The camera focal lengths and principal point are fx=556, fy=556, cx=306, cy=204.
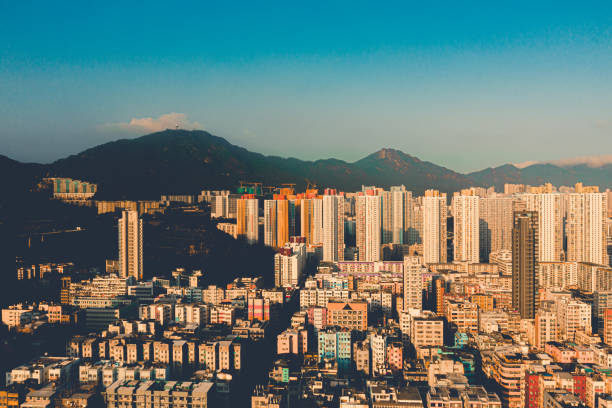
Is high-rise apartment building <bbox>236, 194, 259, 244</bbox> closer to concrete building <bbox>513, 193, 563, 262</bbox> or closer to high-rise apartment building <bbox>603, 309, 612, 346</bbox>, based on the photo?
concrete building <bbox>513, 193, 563, 262</bbox>

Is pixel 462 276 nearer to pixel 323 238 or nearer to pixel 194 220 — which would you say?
pixel 323 238

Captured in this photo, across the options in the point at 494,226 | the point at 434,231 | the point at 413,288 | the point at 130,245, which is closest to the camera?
the point at 413,288

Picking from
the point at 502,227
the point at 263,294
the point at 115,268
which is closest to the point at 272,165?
the point at 502,227

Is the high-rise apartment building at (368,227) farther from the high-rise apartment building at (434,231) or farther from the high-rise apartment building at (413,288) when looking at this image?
the high-rise apartment building at (413,288)

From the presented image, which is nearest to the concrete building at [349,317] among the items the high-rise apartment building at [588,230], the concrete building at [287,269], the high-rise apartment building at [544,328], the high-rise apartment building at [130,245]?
the high-rise apartment building at [544,328]

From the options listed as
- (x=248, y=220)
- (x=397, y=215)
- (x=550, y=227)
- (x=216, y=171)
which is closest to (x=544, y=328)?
(x=550, y=227)

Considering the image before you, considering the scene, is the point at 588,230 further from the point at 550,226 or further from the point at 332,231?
the point at 332,231

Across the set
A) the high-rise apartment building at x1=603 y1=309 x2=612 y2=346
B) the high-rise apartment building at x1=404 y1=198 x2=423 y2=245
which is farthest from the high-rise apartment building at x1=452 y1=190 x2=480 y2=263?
the high-rise apartment building at x1=603 y1=309 x2=612 y2=346
